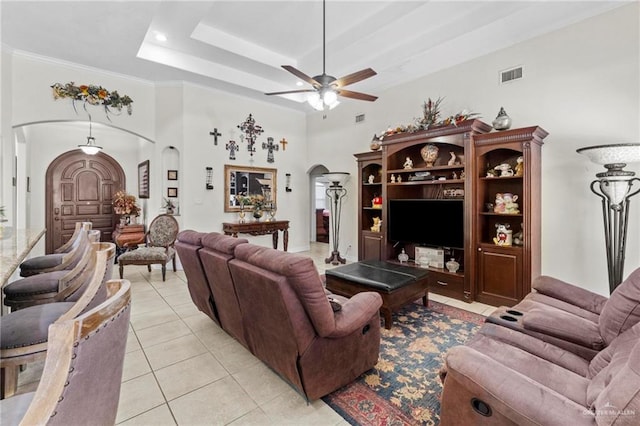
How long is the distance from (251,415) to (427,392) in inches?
47.1

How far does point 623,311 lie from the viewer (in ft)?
4.94

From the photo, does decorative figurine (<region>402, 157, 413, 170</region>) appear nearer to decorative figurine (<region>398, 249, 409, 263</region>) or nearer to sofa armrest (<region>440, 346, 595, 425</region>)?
decorative figurine (<region>398, 249, 409, 263</region>)

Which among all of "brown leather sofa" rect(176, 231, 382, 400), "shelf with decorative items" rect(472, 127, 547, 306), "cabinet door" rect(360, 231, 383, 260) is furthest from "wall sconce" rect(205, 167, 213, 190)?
"shelf with decorative items" rect(472, 127, 547, 306)

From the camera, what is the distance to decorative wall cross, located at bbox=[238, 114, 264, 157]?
6230mm

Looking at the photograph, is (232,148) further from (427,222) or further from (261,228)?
(427,222)

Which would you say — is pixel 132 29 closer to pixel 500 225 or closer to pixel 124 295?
pixel 124 295

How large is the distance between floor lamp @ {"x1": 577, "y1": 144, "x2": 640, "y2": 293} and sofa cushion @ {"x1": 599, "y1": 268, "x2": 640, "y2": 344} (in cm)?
174

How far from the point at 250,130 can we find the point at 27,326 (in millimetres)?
5320

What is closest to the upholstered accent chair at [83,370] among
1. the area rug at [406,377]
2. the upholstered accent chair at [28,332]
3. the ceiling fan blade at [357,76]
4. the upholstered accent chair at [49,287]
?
the upholstered accent chair at [28,332]

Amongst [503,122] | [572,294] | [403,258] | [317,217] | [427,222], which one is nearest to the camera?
[572,294]

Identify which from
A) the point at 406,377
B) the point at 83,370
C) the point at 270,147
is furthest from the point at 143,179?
the point at 83,370

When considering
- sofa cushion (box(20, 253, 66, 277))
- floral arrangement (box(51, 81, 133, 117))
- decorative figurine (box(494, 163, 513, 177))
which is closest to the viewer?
sofa cushion (box(20, 253, 66, 277))

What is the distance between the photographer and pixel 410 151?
4.95 meters

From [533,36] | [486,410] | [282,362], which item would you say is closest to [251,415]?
[282,362]
